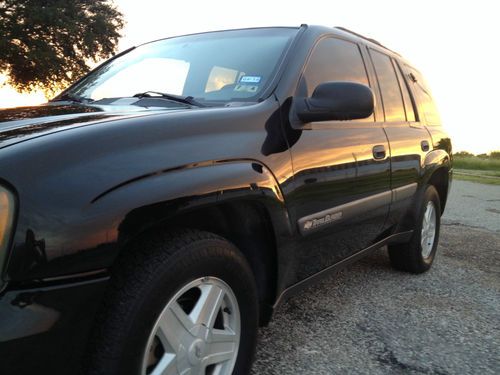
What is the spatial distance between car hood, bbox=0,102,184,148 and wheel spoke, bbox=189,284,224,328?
0.71m

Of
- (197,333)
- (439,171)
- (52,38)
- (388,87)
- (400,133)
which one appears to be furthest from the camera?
(52,38)

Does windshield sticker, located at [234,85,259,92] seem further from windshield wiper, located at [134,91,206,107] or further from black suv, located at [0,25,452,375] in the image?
windshield wiper, located at [134,91,206,107]

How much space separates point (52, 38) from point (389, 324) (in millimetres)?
19798

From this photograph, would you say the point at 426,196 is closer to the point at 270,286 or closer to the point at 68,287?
the point at 270,286

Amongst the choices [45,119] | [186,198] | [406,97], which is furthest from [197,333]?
[406,97]

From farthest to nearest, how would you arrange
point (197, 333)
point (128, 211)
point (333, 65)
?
point (333, 65) → point (197, 333) → point (128, 211)

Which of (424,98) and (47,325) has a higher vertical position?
(424,98)

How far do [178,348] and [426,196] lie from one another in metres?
3.02

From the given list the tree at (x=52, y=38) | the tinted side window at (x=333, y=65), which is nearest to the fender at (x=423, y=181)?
the tinted side window at (x=333, y=65)

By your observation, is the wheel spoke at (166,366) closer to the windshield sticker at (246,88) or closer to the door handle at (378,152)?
the windshield sticker at (246,88)

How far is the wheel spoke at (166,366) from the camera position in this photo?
63.8 inches

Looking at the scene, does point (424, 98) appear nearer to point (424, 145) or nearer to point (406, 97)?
point (406, 97)

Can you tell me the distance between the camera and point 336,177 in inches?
101

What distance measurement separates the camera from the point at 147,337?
5.04 feet
